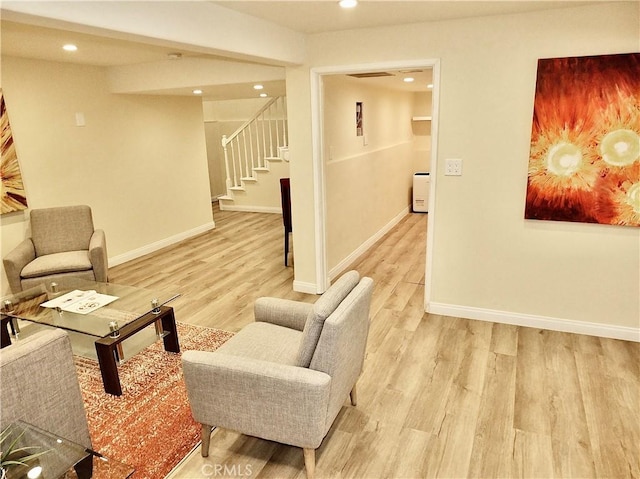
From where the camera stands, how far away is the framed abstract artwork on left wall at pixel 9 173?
389cm

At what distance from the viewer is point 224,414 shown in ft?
6.37

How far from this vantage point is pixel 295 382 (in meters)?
1.78

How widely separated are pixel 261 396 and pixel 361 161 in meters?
3.61

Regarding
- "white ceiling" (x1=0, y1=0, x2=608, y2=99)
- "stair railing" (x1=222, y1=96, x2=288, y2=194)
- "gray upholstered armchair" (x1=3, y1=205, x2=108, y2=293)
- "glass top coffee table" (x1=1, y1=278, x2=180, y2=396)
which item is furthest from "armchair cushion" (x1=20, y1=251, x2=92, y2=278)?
"stair railing" (x1=222, y1=96, x2=288, y2=194)

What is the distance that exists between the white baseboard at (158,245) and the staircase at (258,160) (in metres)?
1.32

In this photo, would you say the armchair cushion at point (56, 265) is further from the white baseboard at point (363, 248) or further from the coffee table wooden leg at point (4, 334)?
the white baseboard at point (363, 248)

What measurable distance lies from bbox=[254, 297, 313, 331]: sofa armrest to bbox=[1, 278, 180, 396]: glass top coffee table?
2.72ft

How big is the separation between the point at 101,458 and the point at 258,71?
11.5 ft

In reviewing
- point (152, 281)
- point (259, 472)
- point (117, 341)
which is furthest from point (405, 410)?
point (152, 281)

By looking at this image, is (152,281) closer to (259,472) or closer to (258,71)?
(258,71)

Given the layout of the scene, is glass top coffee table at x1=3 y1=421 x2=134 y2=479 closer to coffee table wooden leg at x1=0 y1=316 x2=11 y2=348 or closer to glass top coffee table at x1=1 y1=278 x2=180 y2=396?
glass top coffee table at x1=1 y1=278 x2=180 y2=396

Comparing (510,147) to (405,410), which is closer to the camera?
(405,410)

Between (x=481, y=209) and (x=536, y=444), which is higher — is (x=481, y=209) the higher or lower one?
the higher one

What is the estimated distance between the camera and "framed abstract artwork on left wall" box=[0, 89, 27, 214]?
12.8 ft
